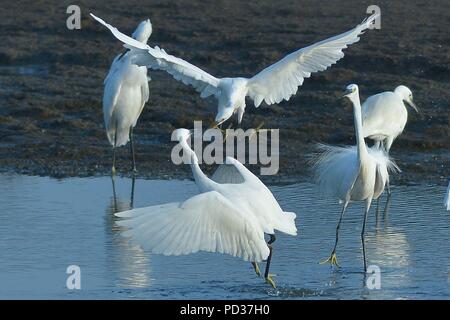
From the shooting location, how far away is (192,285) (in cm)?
862

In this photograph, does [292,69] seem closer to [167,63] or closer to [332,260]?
[167,63]

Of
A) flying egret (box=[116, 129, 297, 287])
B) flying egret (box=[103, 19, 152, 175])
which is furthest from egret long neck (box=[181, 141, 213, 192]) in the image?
flying egret (box=[103, 19, 152, 175])

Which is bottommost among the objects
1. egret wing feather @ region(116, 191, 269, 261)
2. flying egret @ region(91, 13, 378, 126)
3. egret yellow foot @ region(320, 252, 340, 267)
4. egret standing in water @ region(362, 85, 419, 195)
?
egret yellow foot @ region(320, 252, 340, 267)

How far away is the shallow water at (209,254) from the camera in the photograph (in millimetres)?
8516

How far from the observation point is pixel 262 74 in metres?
11.1

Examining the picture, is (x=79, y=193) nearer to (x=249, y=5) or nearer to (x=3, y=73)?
(x=3, y=73)

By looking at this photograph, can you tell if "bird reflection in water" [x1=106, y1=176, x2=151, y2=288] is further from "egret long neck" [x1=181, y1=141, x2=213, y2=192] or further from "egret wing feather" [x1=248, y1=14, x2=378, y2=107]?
"egret wing feather" [x1=248, y1=14, x2=378, y2=107]

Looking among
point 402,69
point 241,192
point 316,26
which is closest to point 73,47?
point 316,26

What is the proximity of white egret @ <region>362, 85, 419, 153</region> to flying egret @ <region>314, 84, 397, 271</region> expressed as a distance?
7.50 ft

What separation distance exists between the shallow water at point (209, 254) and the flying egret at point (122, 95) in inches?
72.5

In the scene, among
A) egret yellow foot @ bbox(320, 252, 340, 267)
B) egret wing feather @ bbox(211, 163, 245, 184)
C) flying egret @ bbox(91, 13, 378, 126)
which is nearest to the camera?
egret wing feather @ bbox(211, 163, 245, 184)

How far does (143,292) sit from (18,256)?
1.45m

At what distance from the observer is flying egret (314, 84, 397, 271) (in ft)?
31.6

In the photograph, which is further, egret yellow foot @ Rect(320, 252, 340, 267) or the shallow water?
egret yellow foot @ Rect(320, 252, 340, 267)
